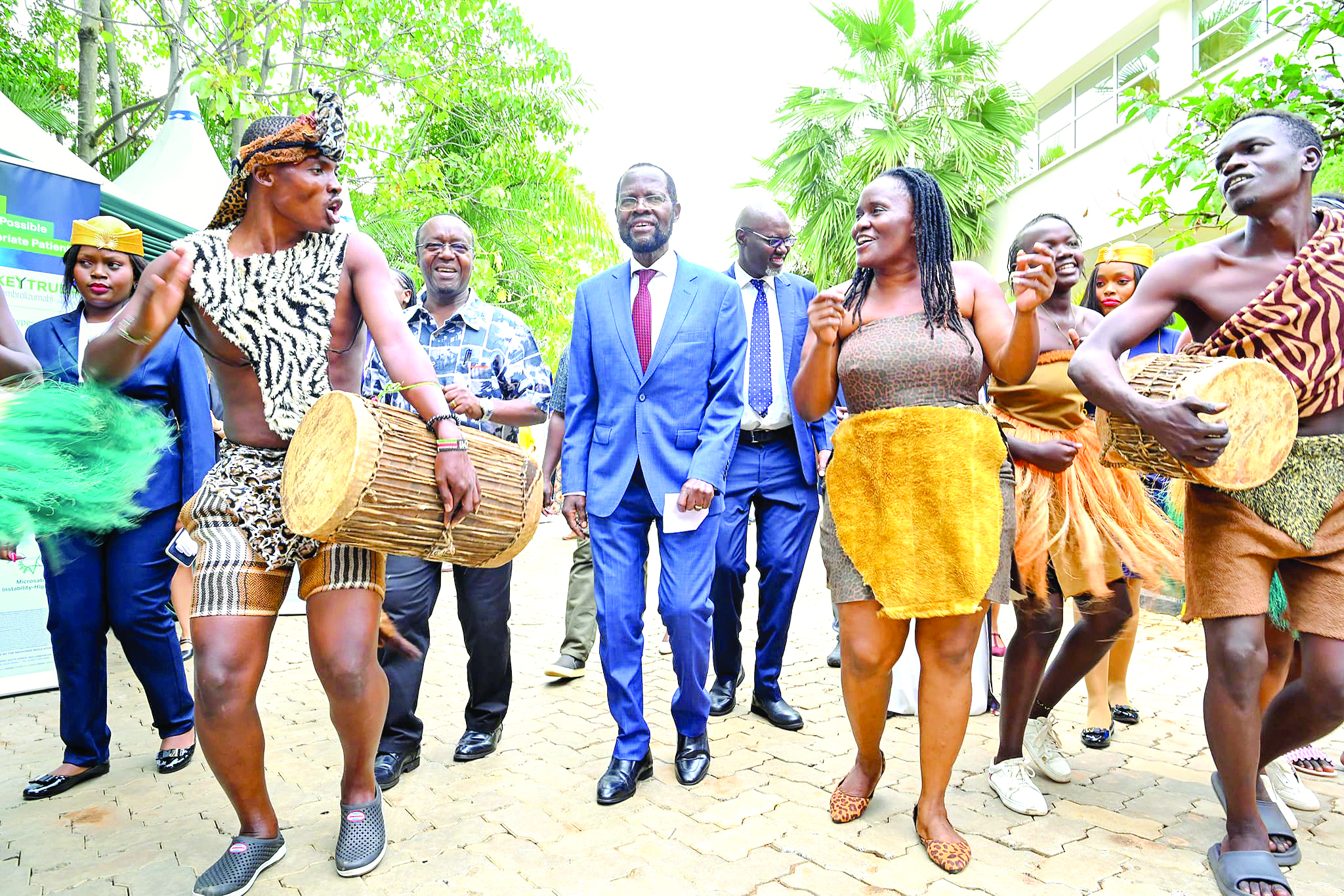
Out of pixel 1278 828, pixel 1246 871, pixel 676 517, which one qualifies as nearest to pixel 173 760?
pixel 676 517

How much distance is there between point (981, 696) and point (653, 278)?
2552mm

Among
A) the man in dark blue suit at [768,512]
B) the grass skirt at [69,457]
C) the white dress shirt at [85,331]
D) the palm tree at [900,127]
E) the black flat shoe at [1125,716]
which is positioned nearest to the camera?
the grass skirt at [69,457]

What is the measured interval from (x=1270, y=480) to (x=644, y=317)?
2.29m

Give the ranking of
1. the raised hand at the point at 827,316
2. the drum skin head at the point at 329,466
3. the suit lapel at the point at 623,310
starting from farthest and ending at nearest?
the suit lapel at the point at 623,310 → the raised hand at the point at 827,316 → the drum skin head at the point at 329,466

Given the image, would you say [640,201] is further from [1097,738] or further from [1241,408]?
[1097,738]

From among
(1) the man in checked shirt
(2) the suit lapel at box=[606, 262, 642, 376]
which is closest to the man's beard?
(2) the suit lapel at box=[606, 262, 642, 376]

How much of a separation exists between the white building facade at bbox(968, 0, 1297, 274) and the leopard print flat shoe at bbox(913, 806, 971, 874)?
379 inches

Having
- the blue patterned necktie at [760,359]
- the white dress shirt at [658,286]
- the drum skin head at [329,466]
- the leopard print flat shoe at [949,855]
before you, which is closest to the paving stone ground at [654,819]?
the leopard print flat shoe at [949,855]

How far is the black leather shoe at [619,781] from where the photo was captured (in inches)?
137

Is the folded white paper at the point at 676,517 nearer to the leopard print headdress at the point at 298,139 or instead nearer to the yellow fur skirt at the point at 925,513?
the yellow fur skirt at the point at 925,513

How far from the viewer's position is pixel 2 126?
6020 millimetres

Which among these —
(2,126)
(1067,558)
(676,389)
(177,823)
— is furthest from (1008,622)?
(2,126)

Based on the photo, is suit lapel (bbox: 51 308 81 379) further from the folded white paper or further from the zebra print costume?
the folded white paper

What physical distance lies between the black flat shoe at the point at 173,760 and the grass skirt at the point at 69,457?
5.58 feet
